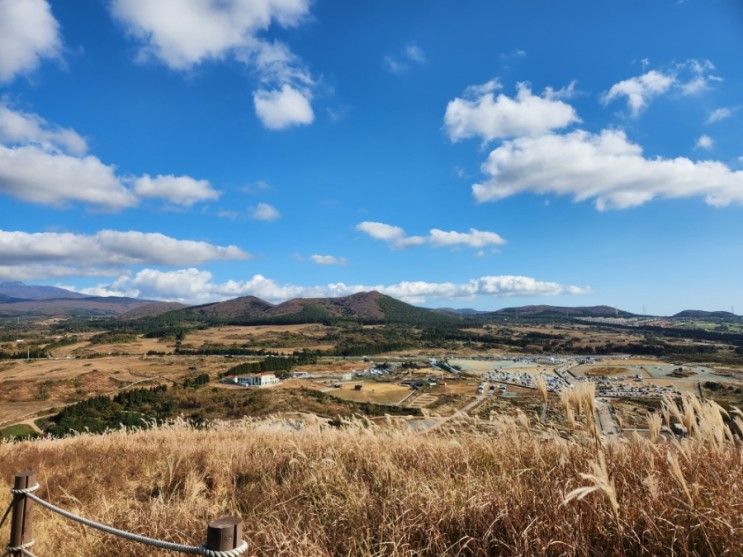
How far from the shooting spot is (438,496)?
3.79 meters

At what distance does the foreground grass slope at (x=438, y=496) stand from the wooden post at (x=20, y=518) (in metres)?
0.30

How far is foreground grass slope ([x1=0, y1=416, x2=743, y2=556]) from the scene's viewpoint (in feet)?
9.53

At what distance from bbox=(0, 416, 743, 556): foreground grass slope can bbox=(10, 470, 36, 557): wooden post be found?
301 millimetres

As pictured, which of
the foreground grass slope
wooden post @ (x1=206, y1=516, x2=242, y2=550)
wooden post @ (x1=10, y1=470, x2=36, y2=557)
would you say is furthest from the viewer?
wooden post @ (x1=10, y1=470, x2=36, y2=557)

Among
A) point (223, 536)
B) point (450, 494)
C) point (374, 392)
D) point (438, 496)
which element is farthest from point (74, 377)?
point (223, 536)

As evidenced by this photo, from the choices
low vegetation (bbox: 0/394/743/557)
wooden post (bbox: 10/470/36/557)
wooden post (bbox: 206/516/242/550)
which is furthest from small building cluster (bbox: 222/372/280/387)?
wooden post (bbox: 206/516/242/550)

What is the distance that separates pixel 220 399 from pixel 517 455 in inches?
2265

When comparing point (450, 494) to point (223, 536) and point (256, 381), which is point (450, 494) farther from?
point (256, 381)

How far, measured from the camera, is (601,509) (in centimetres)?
303

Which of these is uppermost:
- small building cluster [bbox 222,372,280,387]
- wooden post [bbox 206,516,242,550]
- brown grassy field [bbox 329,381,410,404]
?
wooden post [bbox 206,516,242,550]

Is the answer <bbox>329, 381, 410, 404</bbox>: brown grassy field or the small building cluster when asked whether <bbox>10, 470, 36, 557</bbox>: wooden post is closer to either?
<bbox>329, 381, 410, 404</bbox>: brown grassy field

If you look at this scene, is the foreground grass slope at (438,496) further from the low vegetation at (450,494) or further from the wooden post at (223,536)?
the wooden post at (223,536)

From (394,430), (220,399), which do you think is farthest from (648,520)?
(220,399)

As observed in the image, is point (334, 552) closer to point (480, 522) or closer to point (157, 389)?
point (480, 522)
